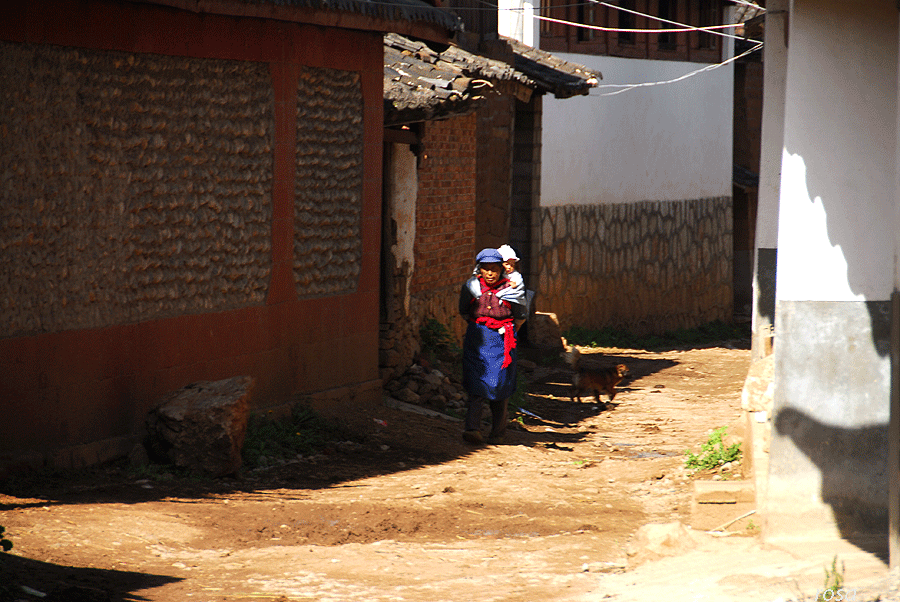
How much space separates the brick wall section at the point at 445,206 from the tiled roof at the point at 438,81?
2.38 feet

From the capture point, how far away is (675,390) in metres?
12.6

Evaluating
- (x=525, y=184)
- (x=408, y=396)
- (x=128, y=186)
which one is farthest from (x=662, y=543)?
(x=525, y=184)

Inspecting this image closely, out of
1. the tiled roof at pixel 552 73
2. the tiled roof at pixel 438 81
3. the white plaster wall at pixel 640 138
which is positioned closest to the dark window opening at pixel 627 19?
the white plaster wall at pixel 640 138

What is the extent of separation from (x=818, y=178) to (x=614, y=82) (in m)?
13.0

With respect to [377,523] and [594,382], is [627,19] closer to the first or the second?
[594,382]

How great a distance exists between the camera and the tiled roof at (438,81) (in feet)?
31.3

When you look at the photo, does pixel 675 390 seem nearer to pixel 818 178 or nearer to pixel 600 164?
pixel 600 164

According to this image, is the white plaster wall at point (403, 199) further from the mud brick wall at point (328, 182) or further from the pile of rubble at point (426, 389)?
the mud brick wall at point (328, 182)

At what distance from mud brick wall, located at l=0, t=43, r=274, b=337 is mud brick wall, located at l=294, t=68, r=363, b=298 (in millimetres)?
453

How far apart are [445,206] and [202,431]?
5383 mm

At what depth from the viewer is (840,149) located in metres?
4.92

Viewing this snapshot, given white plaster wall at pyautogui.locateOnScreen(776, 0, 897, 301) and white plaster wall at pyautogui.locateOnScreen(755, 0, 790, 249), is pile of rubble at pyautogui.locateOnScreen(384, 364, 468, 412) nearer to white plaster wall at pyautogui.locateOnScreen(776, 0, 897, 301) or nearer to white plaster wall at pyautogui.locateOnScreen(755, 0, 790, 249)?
white plaster wall at pyautogui.locateOnScreen(755, 0, 790, 249)

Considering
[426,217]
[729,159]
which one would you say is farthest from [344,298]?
[729,159]

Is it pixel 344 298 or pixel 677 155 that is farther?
pixel 677 155
